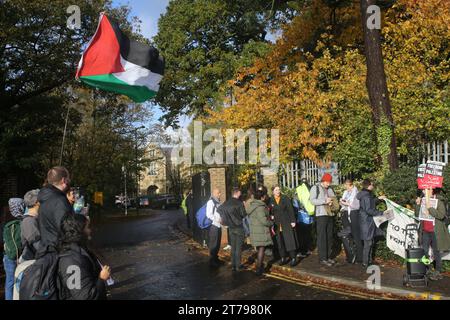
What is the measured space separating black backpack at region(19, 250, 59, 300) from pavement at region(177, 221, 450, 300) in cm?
611

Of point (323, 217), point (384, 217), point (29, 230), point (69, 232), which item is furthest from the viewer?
point (323, 217)

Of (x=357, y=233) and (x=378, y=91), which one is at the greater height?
(x=378, y=91)

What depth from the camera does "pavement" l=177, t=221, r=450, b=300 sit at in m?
8.62

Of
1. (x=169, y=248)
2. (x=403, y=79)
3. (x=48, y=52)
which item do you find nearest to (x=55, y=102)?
(x=48, y=52)

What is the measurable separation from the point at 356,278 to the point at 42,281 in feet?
23.2

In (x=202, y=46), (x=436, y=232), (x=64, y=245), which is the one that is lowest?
(x=436, y=232)

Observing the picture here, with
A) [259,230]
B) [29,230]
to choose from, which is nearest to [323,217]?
[259,230]

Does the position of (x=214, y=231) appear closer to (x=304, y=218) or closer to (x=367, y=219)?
(x=304, y=218)

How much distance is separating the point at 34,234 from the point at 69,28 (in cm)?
1447

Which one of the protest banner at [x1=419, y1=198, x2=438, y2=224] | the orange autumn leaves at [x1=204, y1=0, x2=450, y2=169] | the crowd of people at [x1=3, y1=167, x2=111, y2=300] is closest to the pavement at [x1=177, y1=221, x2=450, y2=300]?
the protest banner at [x1=419, y1=198, x2=438, y2=224]

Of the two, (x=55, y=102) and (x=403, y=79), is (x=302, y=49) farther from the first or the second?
(x=55, y=102)

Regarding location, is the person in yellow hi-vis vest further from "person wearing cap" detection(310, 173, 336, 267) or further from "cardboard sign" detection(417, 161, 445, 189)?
"cardboard sign" detection(417, 161, 445, 189)

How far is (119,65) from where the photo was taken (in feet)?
31.5
